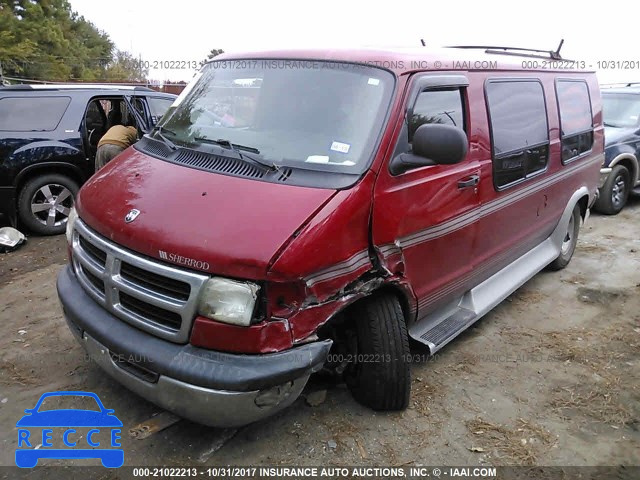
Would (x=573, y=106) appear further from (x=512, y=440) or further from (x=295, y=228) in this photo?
(x=295, y=228)

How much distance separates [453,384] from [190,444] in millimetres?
1794

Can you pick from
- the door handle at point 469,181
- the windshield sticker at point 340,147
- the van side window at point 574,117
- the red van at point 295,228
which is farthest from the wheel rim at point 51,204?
the van side window at point 574,117

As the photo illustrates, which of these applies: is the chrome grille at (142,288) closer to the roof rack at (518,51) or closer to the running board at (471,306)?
the running board at (471,306)

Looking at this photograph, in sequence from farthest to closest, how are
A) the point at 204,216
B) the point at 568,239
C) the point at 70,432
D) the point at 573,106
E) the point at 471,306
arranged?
the point at 568,239 < the point at 573,106 < the point at 471,306 < the point at 70,432 < the point at 204,216

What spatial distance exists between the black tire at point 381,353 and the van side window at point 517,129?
1.55 m

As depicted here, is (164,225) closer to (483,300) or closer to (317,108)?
(317,108)

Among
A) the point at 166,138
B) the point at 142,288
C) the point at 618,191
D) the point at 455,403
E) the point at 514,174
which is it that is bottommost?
the point at 618,191

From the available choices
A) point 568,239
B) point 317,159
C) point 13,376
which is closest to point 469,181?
point 317,159

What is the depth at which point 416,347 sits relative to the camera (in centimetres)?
358

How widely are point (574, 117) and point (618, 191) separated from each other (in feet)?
13.0

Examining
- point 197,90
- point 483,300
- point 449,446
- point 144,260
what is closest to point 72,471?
point 144,260

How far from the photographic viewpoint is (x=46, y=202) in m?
6.67

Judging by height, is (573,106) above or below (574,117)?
above

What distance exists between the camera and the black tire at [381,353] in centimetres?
299
